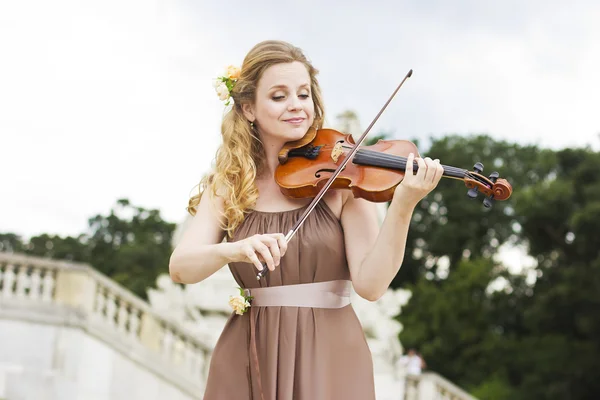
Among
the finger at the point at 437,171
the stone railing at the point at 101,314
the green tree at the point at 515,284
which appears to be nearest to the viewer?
the finger at the point at 437,171

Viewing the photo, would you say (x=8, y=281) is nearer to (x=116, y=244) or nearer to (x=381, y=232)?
(x=381, y=232)

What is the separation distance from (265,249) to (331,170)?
1.59 ft

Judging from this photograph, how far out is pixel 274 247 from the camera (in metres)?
1.87

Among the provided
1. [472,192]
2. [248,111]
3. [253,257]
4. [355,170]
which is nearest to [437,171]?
[472,192]

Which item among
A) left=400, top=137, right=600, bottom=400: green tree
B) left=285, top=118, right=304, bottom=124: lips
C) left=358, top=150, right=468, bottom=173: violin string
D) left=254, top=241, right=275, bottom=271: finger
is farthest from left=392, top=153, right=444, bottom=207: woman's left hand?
left=400, top=137, right=600, bottom=400: green tree

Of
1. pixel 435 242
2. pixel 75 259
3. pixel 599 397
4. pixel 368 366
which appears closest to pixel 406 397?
pixel 368 366

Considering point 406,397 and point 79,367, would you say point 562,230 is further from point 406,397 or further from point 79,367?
point 79,367

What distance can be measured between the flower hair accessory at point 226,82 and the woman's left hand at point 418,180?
2.51ft

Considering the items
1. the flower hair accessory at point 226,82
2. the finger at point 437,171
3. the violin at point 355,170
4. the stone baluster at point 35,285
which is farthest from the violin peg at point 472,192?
the stone baluster at point 35,285

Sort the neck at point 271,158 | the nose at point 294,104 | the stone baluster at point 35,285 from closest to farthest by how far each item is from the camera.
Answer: the nose at point 294,104, the neck at point 271,158, the stone baluster at point 35,285

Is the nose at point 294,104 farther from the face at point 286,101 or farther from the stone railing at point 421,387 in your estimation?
the stone railing at point 421,387

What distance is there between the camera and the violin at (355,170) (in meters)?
2.11

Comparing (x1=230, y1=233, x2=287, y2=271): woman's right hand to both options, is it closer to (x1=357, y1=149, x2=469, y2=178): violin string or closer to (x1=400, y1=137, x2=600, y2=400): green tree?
(x1=357, y1=149, x2=469, y2=178): violin string

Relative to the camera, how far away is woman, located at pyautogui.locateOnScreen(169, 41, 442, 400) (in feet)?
6.97
